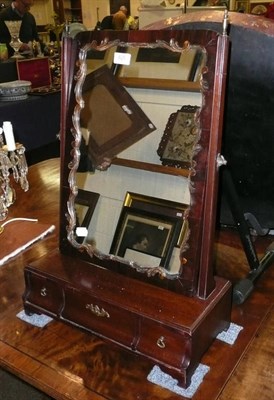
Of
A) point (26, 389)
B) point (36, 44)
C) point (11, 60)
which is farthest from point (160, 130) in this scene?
point (36, 44)

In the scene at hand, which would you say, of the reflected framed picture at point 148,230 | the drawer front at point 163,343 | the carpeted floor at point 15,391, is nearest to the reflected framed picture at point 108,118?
→ the reflected framed picture at point 148,230

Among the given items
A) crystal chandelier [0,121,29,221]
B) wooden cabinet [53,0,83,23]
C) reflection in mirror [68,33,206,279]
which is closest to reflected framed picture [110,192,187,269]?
reflection in mirror [68,33,206,279]

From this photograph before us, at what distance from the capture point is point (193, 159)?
0.70m

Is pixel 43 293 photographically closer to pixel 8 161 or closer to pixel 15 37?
pixel 8 161

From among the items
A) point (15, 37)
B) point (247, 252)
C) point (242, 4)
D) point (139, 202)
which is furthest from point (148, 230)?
point (242, 4)

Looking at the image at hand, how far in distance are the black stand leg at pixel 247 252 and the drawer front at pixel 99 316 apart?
26 centimetres

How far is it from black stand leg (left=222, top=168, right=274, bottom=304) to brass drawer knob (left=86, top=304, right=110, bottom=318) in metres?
0.29

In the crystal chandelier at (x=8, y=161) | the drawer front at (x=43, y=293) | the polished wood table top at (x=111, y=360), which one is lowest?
the polished wood table top at (x=111, y=360)

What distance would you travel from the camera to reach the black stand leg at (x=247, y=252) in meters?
0.86

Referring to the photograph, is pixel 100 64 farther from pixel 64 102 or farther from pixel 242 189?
pixel 242 189

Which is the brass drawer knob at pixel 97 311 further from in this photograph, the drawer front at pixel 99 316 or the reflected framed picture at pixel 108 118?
the reflected framed picture at pixel 108 118

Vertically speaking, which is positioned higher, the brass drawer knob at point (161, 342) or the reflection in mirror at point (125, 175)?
the reflection in mirror at point (125, 175)

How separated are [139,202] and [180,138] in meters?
0.15

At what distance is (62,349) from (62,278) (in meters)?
0.13
